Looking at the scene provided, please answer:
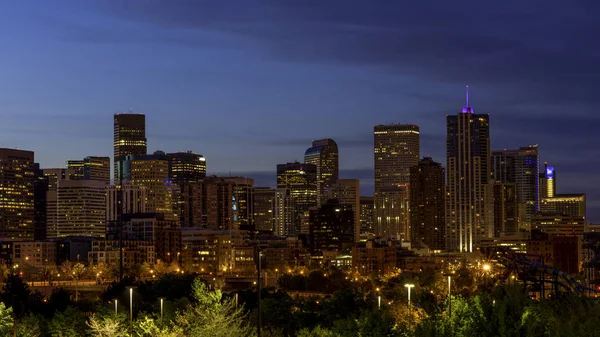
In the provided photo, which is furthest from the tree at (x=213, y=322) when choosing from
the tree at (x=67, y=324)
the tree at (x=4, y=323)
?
the tree at (x=67, y=324)

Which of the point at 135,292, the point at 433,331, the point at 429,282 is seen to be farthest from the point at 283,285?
the point at 433,331

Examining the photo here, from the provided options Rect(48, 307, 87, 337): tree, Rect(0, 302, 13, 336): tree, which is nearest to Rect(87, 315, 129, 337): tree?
Rect(0, 302, 13, 336): tree

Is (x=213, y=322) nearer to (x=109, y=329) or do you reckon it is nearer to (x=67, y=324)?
(x=109, y=329)

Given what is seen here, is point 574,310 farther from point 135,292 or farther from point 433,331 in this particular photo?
point 135,292

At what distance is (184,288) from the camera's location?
10519cm

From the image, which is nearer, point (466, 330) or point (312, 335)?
point (466, 330)

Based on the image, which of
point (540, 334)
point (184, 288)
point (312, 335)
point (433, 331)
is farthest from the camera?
point (184, 288)

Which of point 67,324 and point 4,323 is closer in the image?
point 4,323

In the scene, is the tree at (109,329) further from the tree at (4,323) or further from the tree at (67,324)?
the tree at (67,324)

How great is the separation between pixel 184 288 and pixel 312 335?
52888 mm

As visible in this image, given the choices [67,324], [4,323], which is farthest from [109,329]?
[67,324]

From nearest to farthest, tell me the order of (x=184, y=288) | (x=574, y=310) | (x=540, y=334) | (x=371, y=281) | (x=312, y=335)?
1. (x=540, y=334)
2. (x=312, y=335)
3. (x=574, y=310)
4. (x=184, y=288)
5. (x=371, y=281)

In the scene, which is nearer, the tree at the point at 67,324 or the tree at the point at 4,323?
the tree at the point at 4,323

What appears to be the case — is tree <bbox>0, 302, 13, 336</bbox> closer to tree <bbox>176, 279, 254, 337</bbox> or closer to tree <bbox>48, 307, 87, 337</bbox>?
tree <bbox>176, 279, 254, 337</bbox>
